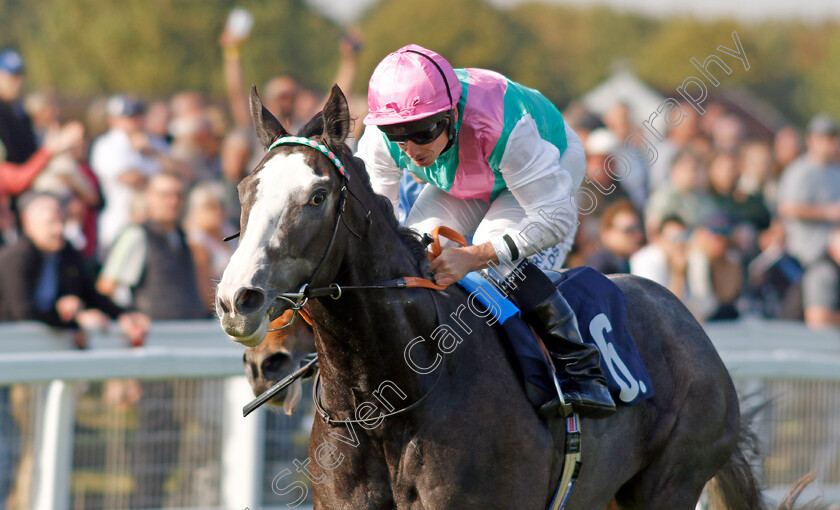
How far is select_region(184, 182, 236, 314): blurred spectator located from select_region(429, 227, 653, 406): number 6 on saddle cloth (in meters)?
3.76

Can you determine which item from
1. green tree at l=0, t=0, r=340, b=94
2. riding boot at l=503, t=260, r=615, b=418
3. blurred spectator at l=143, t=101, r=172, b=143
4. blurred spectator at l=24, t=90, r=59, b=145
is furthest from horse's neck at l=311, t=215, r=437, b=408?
green tree at l=0, t=0, r=340, b=94

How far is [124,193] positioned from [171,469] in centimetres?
335

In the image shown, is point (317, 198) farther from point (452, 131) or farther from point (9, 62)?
point (9, 62)

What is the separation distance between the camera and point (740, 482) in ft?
15.9

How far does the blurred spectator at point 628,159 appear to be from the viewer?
9406mm

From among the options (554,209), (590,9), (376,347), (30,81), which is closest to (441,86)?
(554,209)

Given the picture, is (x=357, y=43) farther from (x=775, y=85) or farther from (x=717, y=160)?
(x=775, y=85)

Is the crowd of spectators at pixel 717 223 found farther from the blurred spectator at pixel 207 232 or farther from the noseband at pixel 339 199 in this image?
the noseband at pixel 339 199

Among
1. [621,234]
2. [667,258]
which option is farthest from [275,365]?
[667,258]

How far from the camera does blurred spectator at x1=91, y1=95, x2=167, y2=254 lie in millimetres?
8086

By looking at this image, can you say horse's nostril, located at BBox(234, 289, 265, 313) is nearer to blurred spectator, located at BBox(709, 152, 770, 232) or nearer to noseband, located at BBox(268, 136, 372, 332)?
noseband, located at BBox(268, 136, 372, 332)

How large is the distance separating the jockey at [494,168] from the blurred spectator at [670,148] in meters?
6.80

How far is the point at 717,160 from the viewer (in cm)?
1045

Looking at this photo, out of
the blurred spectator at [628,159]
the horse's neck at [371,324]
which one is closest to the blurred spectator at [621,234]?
the blurred spectator at [628,159]
